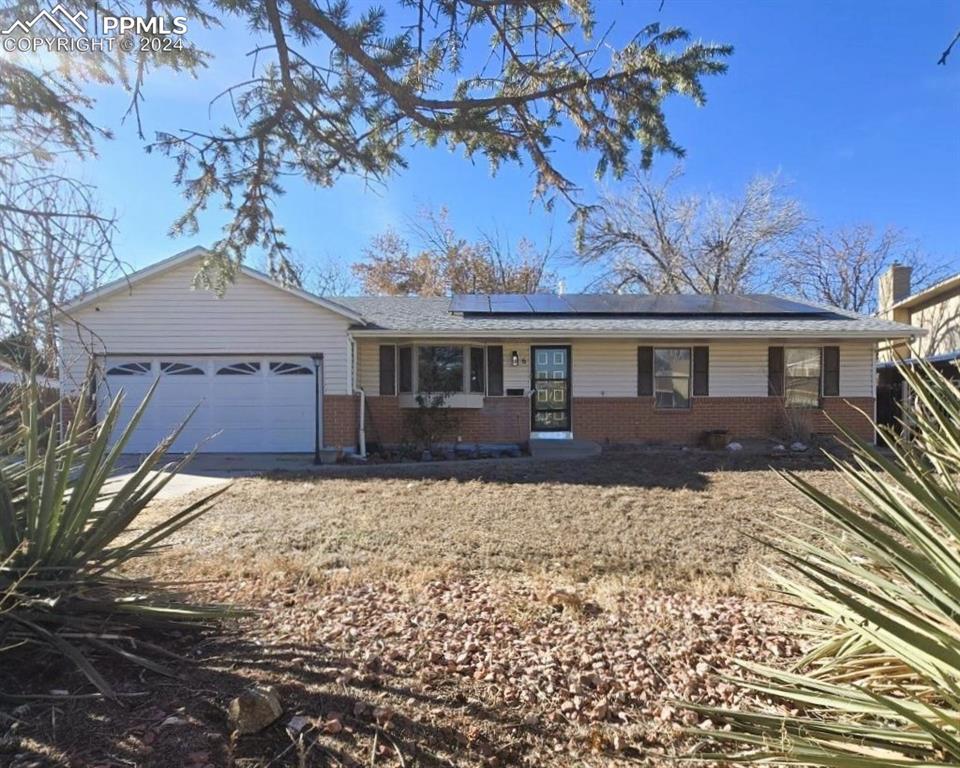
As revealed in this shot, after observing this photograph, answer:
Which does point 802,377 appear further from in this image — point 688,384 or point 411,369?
point 411,369

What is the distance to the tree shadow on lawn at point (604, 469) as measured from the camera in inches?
367

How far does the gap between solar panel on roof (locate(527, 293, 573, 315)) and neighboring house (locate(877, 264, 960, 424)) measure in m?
8.73

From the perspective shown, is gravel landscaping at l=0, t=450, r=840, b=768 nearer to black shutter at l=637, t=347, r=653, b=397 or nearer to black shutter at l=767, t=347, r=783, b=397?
black shutter at l=637, t=347, r=653, b=397

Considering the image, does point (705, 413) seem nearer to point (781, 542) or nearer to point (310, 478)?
point (781, 542)

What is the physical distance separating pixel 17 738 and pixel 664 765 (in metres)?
2.57

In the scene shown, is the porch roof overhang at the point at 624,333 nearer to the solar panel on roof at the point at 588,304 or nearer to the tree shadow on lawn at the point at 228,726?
the solar panel on roof at the point at 588,304

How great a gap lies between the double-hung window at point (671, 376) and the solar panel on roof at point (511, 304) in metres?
3.50

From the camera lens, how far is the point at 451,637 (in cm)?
333

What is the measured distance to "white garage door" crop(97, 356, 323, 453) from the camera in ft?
40.5

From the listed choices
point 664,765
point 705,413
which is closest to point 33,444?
point 664,765

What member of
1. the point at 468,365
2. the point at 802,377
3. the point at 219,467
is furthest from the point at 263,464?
the point at 802,377

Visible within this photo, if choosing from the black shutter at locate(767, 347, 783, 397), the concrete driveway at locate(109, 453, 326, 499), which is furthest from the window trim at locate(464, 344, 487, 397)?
the black shutter at locate(767, 347, 783, 397)

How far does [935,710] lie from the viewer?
1.64m

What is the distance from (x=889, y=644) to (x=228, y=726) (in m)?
2.53
